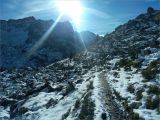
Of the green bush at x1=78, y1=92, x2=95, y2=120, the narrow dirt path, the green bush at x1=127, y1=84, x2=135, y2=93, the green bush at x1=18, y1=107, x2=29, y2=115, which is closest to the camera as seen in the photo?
the narrow dirt path

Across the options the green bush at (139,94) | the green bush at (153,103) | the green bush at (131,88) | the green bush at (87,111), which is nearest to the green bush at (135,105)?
the green bush at (153,103)

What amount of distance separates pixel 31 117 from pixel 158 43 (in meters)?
39.9

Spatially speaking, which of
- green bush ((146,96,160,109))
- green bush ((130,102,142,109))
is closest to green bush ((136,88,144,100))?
green bush ((130,102,142,109))

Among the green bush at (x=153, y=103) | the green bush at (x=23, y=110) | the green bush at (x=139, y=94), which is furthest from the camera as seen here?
the green bush at (x=23, y=110)

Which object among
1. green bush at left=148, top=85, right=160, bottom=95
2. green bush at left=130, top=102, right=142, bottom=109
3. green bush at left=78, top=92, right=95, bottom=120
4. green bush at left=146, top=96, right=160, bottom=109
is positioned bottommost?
green bush at left=78, top=92, right=95, bottom=120

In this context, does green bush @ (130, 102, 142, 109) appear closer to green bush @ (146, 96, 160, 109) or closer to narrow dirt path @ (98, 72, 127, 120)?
green bush @ (146, 96, 160, 109)

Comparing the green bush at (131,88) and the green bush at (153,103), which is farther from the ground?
the green bush at (131,88)

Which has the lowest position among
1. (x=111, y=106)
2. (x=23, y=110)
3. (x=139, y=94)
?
(x=23, y=110)

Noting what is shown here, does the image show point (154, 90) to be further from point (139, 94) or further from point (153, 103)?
point (153, 103)

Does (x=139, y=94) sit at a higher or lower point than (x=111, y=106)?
higher

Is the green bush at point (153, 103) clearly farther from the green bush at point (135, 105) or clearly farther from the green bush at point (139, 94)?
the green bush at point (139, 94)

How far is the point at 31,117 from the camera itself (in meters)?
44.4

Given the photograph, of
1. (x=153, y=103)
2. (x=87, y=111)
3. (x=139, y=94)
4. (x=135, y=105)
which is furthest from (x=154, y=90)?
(x=87, y=111)

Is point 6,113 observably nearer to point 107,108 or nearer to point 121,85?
point 121,85
